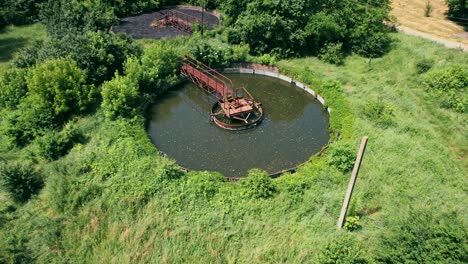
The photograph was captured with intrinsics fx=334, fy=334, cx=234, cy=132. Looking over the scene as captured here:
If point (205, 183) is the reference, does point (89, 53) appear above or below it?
above

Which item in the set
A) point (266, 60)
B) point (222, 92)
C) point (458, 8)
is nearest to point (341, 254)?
point (222, 92)

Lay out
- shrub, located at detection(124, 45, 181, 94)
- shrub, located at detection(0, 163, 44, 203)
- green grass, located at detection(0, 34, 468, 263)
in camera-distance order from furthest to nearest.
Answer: shrub, located at detection(124, 45, 181, 94)
shrub, located at detection(0, 163, 44, 203)
green grass, located at detection(0, 34, 468, 263)

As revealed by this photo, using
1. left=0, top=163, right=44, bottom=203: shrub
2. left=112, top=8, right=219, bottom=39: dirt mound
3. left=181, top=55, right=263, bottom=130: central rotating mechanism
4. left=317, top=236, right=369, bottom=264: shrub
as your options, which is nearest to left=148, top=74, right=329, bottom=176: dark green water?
left=181, top=55, right=263, bottom=130: central rotating mechanism

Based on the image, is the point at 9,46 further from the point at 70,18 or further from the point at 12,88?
the point at 12,88

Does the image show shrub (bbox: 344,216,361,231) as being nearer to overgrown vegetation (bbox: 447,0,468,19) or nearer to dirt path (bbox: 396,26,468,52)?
dirt path (bbox: 396,26,468,52)

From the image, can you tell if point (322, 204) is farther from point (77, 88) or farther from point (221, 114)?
point (77, 88)

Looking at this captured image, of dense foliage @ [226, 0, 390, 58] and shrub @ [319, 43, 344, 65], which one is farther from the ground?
dense foliage @ [226, 0, 390, 58]
